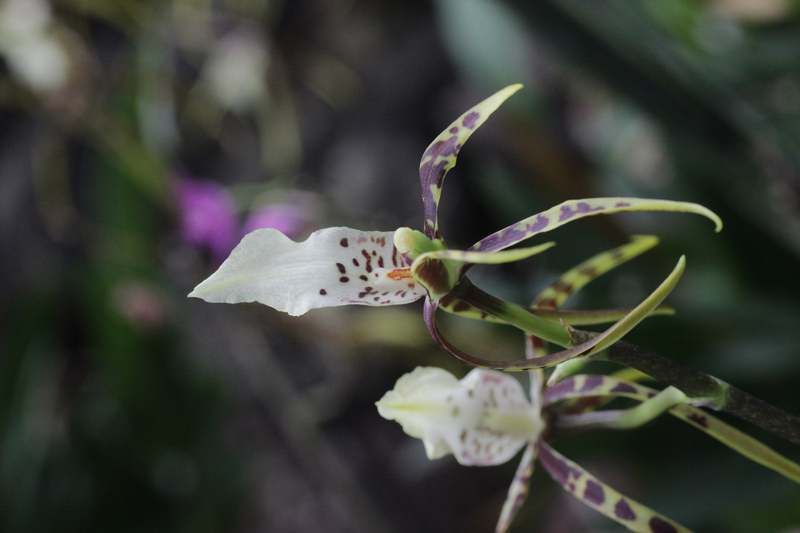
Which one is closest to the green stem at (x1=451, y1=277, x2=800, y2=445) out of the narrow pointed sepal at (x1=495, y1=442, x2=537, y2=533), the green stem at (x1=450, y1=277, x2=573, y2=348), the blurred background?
the green stem at (x1=450, y1=277, x2=573, y2=348)

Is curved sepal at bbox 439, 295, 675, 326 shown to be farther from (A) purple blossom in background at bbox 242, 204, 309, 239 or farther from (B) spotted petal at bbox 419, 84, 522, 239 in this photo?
(A) purple blossom in background at bbox 242, 204, 309, 239

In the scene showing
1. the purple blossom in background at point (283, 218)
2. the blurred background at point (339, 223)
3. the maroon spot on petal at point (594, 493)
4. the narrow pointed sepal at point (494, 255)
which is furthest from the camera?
the purple blossom in background at point (283, 218)

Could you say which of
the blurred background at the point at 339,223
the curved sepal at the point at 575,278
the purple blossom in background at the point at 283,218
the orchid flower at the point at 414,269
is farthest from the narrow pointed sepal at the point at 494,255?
the purple blossom in background at the point at 283,218

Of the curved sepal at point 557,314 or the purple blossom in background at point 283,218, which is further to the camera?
the purple blossom in background at point 283,218

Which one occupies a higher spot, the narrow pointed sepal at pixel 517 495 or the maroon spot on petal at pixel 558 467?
the maroon spot on petal at pixel 558 467

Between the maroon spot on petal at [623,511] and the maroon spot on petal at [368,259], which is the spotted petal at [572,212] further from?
the maroon spot on petal at [623,511]

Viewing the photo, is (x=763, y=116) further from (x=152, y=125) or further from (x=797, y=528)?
(x=152, y=125)

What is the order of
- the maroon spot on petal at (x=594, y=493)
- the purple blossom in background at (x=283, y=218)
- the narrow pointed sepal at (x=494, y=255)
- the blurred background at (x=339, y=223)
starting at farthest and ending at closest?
1. the purple blossom in background at (x=283, y=218)
2. the blurred background at (x=339, y=223)
3. the maroon spot on petal at (x=594, y=493)
4. the narrow pointed sepal at (x=494, y=255)

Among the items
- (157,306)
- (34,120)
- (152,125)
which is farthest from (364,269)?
(34,120)
